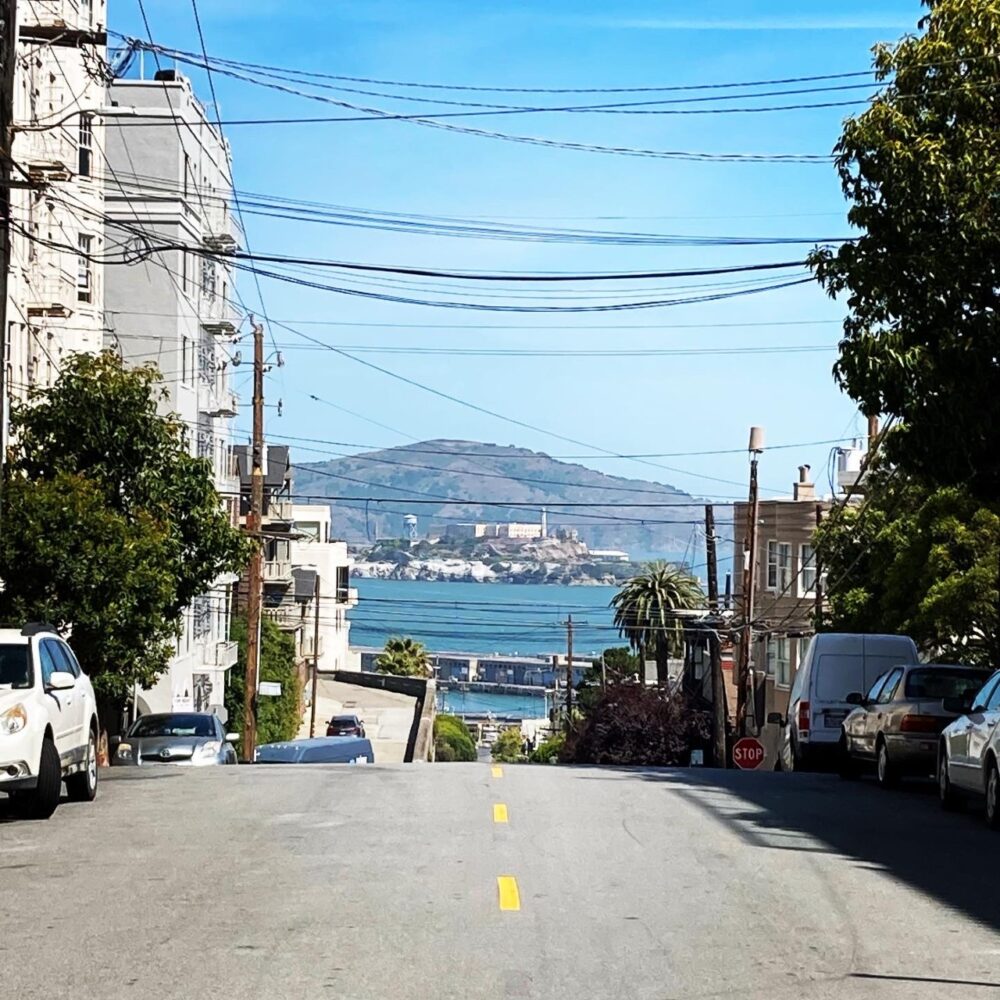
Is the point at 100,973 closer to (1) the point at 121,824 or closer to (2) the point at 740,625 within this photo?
(1) the point at 121,824

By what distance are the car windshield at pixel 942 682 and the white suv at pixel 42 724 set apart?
34.2ft

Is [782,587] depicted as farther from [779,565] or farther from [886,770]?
[886,770]

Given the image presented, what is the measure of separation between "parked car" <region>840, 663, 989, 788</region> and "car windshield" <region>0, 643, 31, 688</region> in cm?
1056

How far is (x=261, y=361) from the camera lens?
44844mm

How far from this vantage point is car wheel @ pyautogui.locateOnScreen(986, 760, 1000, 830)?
16.8m

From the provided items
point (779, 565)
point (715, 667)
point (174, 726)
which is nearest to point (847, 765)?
point (174, 726)

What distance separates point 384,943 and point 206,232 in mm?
50064

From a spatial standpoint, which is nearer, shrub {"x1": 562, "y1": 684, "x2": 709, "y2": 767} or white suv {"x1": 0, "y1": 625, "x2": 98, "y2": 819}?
white suv {"x1": 0, "y1": 625, "x2": 98, "y2": 819}

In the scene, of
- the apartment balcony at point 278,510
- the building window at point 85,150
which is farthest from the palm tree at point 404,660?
Answer: the building window at point 85,150

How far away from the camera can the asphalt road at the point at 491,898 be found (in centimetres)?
896

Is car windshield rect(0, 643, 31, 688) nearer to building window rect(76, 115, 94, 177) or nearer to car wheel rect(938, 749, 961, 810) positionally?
car wheel rect(938, 749, 961, 810)

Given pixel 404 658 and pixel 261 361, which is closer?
pixel 261 361

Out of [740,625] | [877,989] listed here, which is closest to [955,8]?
[877,989]

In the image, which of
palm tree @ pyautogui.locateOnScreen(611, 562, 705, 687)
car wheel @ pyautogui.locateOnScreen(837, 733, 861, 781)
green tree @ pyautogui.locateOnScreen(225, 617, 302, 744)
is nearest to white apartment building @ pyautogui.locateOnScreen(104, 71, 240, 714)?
green tree @ pyautogui.locateOnScreen(225, 617, 302, 744)
